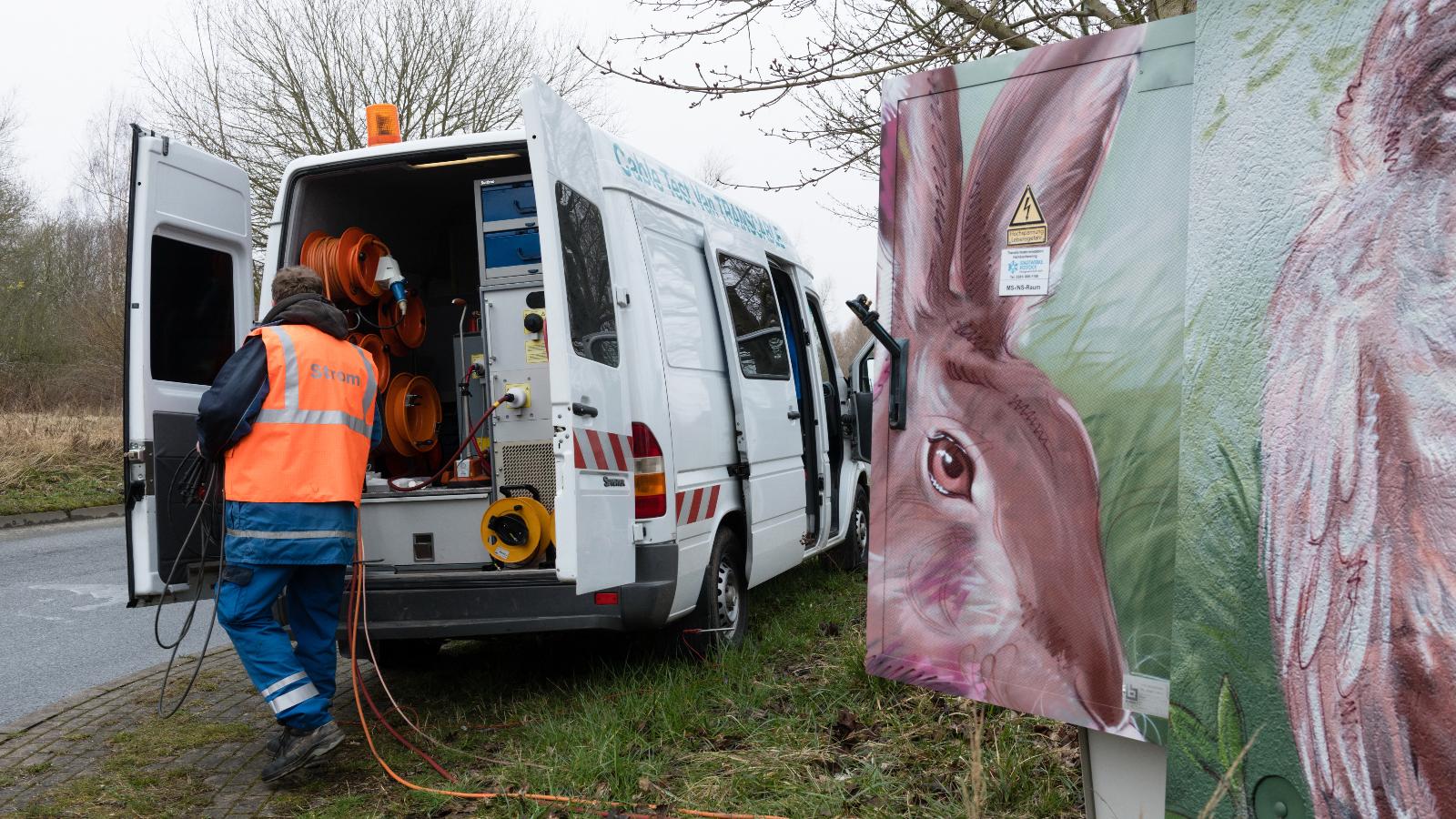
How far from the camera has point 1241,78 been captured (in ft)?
6.90

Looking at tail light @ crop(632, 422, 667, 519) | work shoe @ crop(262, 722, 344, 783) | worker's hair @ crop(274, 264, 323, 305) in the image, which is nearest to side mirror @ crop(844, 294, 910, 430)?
tail light @ crop(632, 422, 667, 519)

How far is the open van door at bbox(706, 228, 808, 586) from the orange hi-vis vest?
6.25 feet

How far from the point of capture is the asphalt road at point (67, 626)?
18.5 ft

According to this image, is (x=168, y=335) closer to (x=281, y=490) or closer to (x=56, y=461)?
(x=281, y=490)

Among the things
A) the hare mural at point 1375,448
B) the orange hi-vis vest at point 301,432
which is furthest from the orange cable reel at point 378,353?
the hare mural at point 1375,448

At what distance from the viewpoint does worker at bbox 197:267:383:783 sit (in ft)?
13.1

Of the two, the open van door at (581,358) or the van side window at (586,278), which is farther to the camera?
the van side window at (586,278)

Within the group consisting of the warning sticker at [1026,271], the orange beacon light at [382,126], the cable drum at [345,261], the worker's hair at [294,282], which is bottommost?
the warning sticker at [1026,271]

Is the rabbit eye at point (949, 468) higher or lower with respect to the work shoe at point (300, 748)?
higher

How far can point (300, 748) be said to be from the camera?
13.0 feet

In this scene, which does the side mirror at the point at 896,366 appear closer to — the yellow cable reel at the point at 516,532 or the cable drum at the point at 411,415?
the yellow cable reel at the point at 516,532

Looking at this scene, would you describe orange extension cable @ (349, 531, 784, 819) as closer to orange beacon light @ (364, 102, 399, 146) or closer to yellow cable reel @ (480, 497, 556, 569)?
yellow cable reel @ (480, 497, 556, 569)

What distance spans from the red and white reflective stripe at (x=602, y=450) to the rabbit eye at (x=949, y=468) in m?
1.51

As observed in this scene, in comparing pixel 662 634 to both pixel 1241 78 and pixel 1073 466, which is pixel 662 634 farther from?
pixel 1241 78
